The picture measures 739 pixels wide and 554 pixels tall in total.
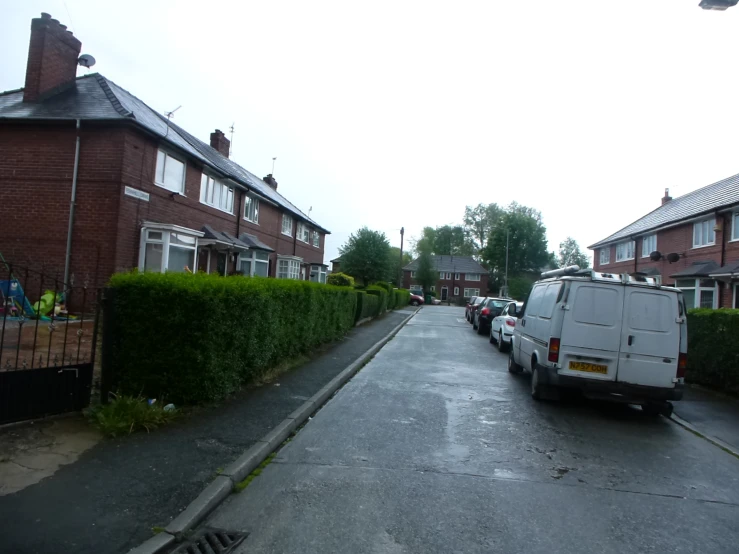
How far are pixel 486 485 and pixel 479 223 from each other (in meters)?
92.6

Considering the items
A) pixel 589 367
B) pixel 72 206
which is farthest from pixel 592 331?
pixel 72 206

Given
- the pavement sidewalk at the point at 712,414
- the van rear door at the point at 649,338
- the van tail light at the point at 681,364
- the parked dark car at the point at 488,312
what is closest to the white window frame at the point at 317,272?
the parked dark car at the point at 488,312

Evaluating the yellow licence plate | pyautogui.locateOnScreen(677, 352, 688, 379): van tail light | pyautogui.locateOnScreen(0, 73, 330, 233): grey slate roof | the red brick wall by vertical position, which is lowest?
the yellow licence plate

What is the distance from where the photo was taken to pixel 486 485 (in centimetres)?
484

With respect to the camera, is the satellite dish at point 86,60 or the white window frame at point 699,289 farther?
the white window frame at point 699,289

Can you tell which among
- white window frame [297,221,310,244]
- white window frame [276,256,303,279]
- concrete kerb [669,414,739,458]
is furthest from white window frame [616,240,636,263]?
concrete kerb [669,414,739,458]

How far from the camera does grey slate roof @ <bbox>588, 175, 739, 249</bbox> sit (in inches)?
918

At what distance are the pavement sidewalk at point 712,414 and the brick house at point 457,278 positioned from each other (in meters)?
73.2

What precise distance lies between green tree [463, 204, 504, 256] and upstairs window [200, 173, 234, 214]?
74.0 metres

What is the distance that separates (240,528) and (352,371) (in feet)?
22.4

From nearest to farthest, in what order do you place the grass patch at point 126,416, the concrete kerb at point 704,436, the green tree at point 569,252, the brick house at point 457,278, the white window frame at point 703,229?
the grass patch at point 126,416
the concrete kerb at point 704,436
the white window frame at point 703,229
the brick house at point 457,278
the green tree at point 569,252

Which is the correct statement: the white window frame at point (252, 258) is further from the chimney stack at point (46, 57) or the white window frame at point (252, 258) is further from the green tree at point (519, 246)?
the green tree at point (519, 246)

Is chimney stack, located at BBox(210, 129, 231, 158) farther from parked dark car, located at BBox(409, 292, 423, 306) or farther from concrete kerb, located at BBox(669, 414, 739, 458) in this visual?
parked dark car, located at BBox(409, 292, 423, 306)

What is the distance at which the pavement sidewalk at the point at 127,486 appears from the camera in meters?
3.45
